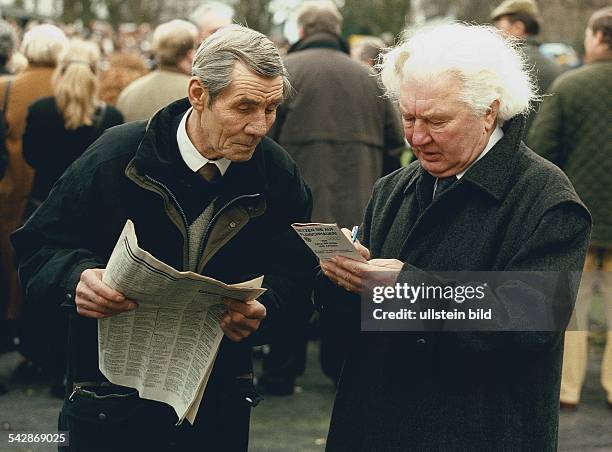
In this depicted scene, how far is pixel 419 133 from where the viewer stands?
2.80 m

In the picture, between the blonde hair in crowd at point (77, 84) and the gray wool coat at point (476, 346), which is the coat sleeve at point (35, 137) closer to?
the blonde hair in crowd at point (77, 84)

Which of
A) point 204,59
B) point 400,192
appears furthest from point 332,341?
point 204,59

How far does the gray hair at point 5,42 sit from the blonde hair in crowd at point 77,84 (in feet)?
3.67

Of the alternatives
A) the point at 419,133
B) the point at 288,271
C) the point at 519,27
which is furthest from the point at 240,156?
the point at 519,27

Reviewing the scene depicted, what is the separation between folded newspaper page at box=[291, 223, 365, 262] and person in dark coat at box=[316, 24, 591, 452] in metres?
0.04

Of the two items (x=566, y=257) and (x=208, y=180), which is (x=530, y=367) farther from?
(x=208, y=180)

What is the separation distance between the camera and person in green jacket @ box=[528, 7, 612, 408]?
644 centimetres

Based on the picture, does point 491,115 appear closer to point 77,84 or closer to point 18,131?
point 77,84

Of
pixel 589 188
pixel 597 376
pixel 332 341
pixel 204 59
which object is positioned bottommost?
pixel 597 376

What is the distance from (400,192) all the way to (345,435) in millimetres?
A: 694

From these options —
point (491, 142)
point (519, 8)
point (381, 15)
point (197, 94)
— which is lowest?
point (381, 15)

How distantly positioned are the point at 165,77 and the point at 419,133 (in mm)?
4088

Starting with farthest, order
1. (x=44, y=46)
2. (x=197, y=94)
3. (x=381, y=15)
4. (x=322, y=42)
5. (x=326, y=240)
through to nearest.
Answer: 1. (x=381, y=15)
2. (x=44, y=46)
3. (x=322, y=42)
4. (x=197, y=94)
5. (x=326, y=240)

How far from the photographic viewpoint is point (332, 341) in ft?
10.0
